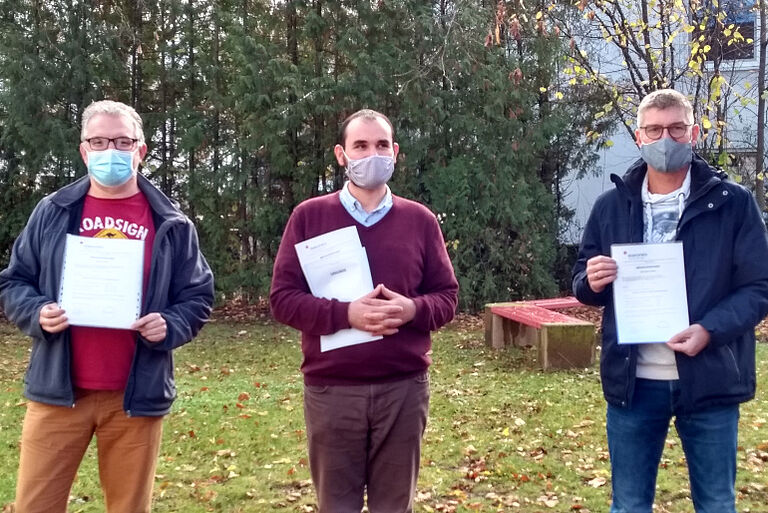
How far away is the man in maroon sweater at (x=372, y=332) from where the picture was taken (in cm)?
323

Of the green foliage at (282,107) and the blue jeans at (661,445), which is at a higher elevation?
the green foliage at (282,107)

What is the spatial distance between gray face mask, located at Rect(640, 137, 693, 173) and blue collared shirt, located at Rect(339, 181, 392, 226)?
1.13 metres

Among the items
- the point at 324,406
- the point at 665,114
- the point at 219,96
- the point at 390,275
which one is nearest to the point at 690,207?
the point at 665,114

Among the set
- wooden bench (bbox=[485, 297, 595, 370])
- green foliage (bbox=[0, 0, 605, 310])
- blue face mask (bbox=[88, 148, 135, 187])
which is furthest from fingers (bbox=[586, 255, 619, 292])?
green foliage (bbox=[0, 0, 605, 310])

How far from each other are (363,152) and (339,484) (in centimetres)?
142

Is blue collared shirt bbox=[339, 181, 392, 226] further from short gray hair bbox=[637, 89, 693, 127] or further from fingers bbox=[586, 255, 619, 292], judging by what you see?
short gray hair bbox=[637, 89, 693, 127]

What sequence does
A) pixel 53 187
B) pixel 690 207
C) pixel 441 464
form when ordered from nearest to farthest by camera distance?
pixel 690 207
pixel 441 464
pixel 53 187

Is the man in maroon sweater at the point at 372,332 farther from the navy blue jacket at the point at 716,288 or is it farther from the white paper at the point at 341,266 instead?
the navy blue jacket at the point at 716,288

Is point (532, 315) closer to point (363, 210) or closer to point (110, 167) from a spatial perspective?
point (363, 210)

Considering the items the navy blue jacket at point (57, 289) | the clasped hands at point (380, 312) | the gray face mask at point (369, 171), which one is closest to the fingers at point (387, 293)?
the clasped hands at point (380, 312)

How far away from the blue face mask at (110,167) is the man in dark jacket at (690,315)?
1.98 meters

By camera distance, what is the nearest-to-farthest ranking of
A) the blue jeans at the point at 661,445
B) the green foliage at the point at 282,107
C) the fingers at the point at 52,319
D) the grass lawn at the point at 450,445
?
the fingers at the point at 52,319, the blue jeans at the point at 661,445, the grass lawn at the point at 450,445, the green foliage at the point at 282,107

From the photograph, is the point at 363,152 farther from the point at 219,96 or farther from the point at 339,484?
the point at 219,96

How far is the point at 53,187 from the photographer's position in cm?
1337
